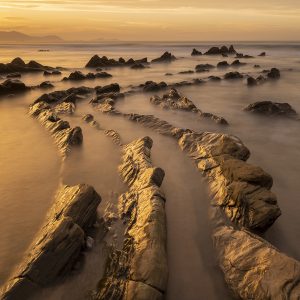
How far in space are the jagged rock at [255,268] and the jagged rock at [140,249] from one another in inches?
34.9

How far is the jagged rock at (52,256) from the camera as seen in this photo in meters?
3.99

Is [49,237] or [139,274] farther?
[49,237]

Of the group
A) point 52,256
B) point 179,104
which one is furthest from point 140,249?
point 179,104

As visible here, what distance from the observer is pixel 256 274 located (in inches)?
155

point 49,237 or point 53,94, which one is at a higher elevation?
point 49,237

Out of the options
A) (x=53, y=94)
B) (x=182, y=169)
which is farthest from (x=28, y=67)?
(x=182, y=169)

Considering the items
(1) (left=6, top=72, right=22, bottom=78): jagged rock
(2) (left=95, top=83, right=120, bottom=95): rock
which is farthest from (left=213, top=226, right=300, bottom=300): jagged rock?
(1) (left=6, top=72, right=22, bottom=78): jagged rock

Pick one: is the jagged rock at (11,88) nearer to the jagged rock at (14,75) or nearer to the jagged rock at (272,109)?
the jagged rock at (14,75)

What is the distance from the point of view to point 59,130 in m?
10.1

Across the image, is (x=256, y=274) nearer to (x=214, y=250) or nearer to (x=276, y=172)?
(x=214, y=250)

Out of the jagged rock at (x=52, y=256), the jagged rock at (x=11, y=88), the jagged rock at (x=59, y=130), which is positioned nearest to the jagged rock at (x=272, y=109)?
the jagged rock at (x=59, y=130)

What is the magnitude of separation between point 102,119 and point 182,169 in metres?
5.47

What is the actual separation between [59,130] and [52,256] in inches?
252

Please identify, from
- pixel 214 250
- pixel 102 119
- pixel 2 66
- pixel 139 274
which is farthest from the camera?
pixel 2 66
